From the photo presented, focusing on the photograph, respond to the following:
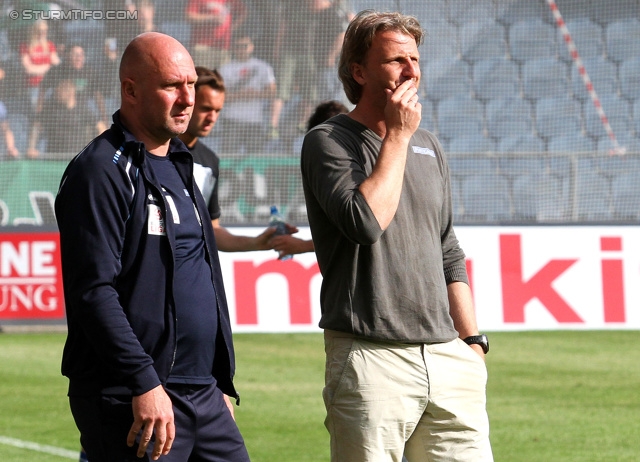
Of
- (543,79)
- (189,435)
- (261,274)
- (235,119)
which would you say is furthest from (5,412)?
(543,79)

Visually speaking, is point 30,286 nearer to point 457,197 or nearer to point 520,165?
point 457,197

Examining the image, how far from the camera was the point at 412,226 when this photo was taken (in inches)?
131

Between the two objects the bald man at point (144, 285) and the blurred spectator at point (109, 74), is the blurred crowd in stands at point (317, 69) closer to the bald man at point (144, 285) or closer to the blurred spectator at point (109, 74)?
the blurred spectator at point (109, 74)

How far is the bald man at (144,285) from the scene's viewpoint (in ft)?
9.51

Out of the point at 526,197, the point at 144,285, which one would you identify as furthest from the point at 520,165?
the point at 144,285

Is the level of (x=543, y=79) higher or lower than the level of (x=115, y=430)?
higher

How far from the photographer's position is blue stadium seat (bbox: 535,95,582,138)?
1461 centimetres

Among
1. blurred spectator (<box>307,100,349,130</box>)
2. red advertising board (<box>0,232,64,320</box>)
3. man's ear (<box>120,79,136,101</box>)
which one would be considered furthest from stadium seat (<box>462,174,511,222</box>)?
man's ear (<box>120,79,136,101</box>)

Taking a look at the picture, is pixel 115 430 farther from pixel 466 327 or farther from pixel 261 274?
pixel 261 274

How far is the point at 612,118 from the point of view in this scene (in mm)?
14641

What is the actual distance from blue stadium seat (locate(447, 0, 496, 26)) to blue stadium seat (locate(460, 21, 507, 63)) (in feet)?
0.27

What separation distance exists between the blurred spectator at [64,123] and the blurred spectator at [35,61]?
0.23 m

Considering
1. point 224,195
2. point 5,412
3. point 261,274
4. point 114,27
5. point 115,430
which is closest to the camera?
point 115,430

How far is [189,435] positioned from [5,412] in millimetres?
5086
